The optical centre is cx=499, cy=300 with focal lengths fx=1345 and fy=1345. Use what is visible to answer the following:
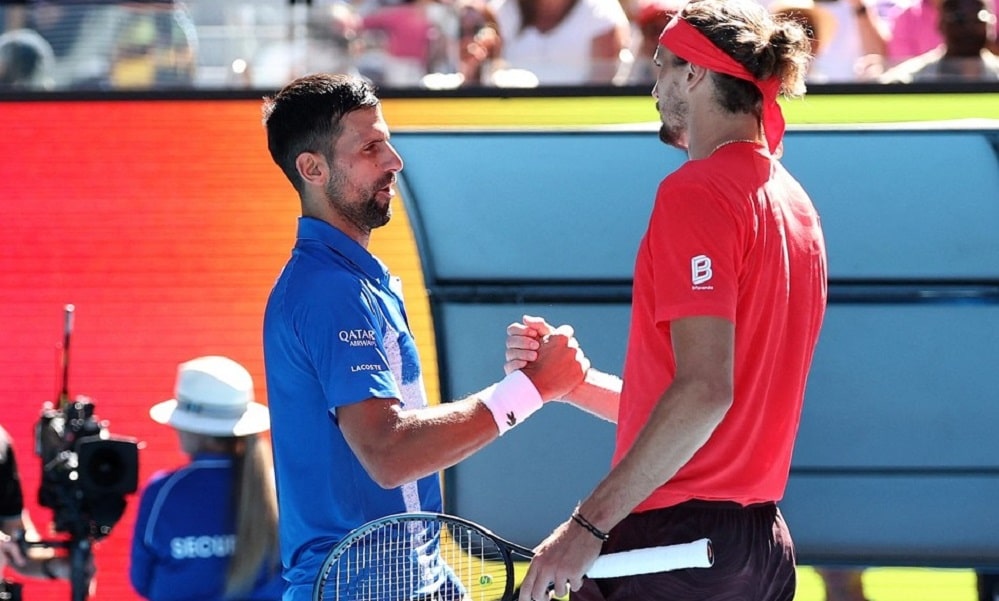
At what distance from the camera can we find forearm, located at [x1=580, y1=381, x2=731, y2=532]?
7.00 ft

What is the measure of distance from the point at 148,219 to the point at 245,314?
461 mm

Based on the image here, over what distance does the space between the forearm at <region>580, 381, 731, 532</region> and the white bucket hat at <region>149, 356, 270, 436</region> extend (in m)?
1.87

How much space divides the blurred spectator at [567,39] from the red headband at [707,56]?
2.01 metres

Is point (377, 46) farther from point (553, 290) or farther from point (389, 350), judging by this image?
point (389, 350)

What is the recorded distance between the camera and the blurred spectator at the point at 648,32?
4.38 m

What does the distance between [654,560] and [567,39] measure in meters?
2.82

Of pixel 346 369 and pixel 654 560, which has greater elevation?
pixel 346 369

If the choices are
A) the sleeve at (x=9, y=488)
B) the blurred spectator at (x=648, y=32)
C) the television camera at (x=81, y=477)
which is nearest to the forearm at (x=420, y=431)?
the television camera at (x=81, y=477)

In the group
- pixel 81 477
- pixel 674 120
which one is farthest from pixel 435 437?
pixel 81 477

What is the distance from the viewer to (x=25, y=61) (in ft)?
15.0

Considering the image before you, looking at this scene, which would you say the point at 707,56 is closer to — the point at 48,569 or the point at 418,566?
Result: the point at 418,566

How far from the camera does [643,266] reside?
91.1 inches

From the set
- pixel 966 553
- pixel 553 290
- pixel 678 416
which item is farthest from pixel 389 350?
pixel 966 553

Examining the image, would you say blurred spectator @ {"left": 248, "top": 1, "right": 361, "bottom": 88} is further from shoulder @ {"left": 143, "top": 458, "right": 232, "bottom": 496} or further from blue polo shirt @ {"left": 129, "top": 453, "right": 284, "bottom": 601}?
blue polo shirt @ {"left": 129, "top": 453, "right": 284, "bottom": 601}
